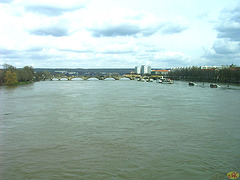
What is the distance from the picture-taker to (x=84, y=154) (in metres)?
8.25

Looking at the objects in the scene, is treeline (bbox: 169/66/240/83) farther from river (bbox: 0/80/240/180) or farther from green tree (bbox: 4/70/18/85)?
river (bbox: 0/80/240/180)

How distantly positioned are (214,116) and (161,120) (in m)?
3.77

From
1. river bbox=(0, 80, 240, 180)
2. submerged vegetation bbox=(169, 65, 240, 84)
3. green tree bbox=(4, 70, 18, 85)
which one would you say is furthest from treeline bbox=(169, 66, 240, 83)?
river bbox=(0, 80, 240, 180)

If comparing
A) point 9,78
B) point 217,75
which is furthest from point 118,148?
point 217,75

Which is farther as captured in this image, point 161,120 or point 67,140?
point 161,120

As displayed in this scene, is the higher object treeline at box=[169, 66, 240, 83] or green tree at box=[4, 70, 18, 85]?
treeline at box=[169, 66, 240, 83]

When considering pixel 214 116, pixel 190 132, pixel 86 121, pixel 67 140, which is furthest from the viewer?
pixel 214 116

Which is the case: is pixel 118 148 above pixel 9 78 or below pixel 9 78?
below

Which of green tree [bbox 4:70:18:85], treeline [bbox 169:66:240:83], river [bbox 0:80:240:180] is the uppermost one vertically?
treeline [bbox 169:66:240:83]

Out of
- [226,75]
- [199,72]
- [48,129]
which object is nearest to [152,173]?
[48,129]

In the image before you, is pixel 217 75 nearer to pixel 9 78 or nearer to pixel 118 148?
pixel 9 78

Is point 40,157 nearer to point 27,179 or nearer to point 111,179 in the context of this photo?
point 27,179

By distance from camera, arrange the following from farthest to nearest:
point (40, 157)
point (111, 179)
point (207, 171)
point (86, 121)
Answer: point (86, 121), point (40, 157), point (207, 171), point (111, 179)

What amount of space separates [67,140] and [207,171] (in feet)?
17.1
